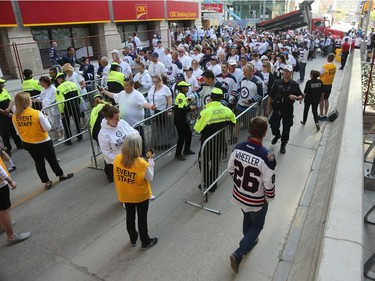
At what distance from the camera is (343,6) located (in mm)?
116938

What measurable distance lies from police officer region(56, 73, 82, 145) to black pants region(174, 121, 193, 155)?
3027 millimetres

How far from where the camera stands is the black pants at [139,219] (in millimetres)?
3871

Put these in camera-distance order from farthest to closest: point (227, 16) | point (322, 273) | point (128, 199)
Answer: point (227, 16)
point (128, 199)
point (322, 273)

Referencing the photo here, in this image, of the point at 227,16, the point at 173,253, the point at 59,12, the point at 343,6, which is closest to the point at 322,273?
the point at 173,253

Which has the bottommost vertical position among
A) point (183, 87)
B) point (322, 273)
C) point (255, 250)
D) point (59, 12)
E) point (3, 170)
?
point (255, 250)

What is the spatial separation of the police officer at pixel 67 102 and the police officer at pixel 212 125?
4139mm

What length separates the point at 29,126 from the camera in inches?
203

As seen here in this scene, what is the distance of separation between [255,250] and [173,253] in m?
1.15

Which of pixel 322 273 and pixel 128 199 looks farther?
pixel 128 199

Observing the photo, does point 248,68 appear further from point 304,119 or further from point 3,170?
point 3,170

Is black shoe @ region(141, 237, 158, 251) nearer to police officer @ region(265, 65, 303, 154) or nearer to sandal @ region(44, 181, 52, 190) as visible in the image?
sandal @ region(44, 181, 52, 190)

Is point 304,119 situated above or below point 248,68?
below

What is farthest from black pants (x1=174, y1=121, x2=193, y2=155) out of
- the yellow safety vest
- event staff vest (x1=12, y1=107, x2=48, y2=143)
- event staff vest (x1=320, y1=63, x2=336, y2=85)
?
event staff vest (x1=320, y1=63, x2=336, y2=85)

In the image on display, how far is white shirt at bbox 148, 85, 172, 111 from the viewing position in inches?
269
